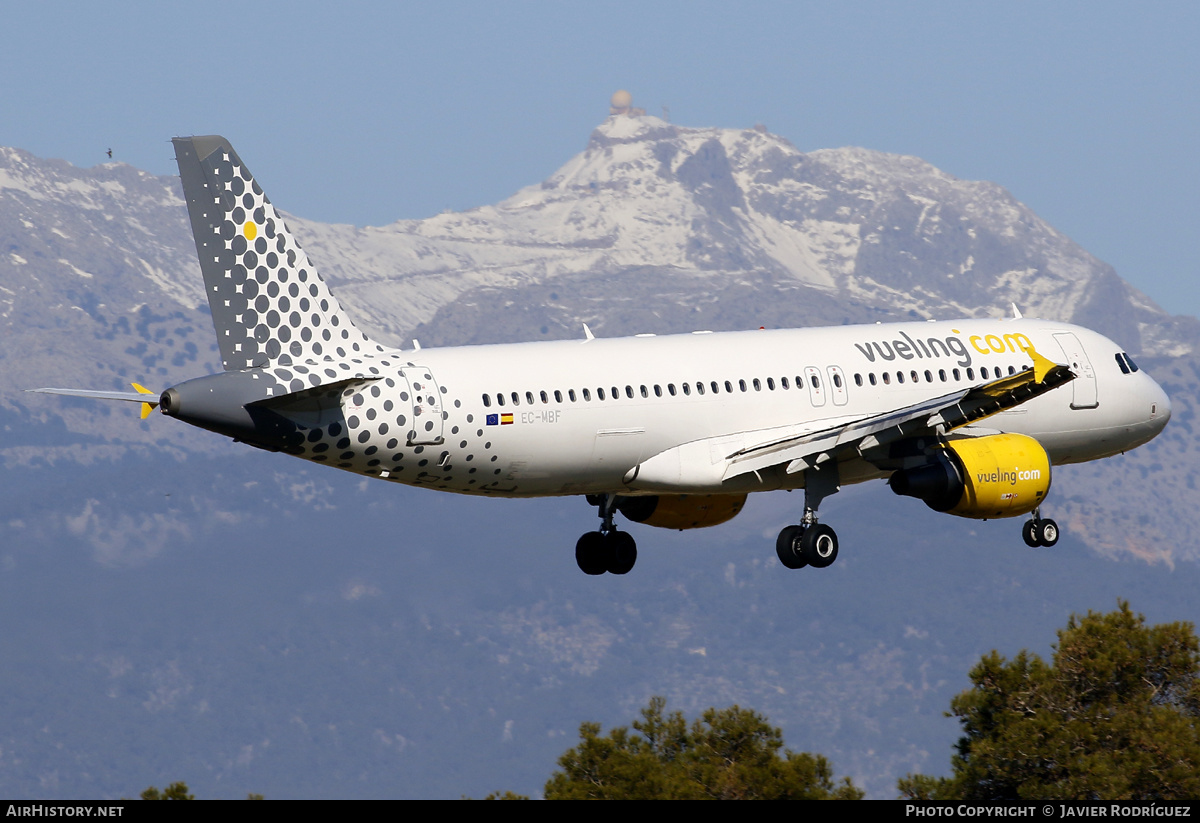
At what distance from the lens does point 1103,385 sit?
5372 centimetres

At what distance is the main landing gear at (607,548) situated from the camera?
51.1m

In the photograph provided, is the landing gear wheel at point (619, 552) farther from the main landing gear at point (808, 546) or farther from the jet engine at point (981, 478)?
the jet engine at point (981, 478)

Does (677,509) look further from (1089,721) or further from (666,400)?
(1089,721)

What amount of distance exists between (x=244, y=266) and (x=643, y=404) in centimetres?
1033

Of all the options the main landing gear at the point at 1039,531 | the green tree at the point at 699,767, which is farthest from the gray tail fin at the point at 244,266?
the main landing gear at the point at 1039,531

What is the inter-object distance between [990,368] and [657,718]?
726 inches

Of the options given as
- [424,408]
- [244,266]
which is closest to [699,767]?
[424,408]

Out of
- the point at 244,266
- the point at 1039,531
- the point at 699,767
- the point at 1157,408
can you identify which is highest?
the point at 1157,408

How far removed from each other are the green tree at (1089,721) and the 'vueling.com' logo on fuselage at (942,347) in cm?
1297

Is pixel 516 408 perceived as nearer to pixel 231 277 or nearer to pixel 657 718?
pixel 231 277

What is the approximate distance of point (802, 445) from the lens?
47.2 m

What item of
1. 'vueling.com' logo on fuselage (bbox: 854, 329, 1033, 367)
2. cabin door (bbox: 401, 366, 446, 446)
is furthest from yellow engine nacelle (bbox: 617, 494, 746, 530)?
cabin door (bbox: 401, 366, 446, 446)

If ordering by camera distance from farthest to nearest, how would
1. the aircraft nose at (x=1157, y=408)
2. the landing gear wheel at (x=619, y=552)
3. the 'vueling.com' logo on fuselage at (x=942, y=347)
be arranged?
1. the aircraft nose at (x=1157, y=408)
2. the landing gear wheel at (x=619, y=552)
3. the 'vueling.com' logo on fuselage at (x=942, y=347)
